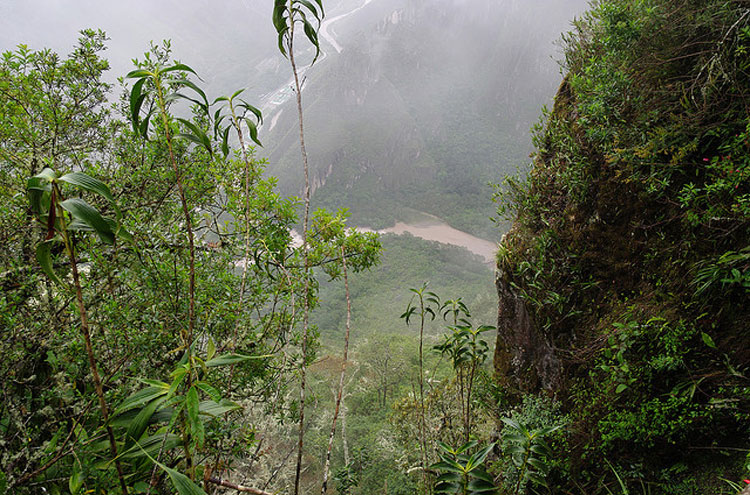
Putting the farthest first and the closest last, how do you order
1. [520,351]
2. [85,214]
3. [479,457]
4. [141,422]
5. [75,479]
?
[520,351], [479,457], [75,479], [141,422], [85,214]

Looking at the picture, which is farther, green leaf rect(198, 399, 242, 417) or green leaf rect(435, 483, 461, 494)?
green leaf rect(435, 483, 461, 494)


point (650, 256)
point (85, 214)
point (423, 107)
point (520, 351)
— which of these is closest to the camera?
point (85, 214)

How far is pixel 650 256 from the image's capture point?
282 centimetres

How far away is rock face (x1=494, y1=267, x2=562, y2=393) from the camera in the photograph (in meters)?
3.60

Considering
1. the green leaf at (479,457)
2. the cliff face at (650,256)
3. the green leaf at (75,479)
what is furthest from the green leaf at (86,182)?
the cliff face at (650,256)

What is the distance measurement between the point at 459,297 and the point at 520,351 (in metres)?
1.56

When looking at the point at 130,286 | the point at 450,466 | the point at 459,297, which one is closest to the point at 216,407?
the point at 450,466

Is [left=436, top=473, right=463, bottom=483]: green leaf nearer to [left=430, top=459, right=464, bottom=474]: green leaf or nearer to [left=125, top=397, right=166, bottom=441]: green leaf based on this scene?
[left=430, top=459, right=464, bottom=474]: green leaf

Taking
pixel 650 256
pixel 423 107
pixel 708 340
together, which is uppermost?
pixel 423 107

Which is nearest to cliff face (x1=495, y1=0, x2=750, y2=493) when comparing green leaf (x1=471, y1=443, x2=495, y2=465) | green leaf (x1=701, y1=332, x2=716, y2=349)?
green leaf (x1=701, y1=332, x2=716, y2=349)

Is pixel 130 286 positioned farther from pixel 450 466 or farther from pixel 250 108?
pixel 450 466

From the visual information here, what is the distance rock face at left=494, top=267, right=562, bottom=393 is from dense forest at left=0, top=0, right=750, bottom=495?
0.09 ft

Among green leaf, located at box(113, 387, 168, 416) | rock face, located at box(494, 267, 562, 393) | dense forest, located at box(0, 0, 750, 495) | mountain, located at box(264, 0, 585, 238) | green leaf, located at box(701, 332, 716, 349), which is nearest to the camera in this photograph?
green leaf, located at box(113, 387, 168, 416)

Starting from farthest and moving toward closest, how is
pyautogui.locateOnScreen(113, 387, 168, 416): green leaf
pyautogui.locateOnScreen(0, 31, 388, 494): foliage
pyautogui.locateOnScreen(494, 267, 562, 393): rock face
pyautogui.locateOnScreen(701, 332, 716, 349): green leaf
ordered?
pyautogui.locateOnScreen(494, 267, 562, 393): rock face, pyautogui.locateOnScreen(701, 332, 716, 349): green leaf, pyautogui.locateOnScreen(0, 31, 388, 494): foliage, pyautogui.locateOnScreen(113, 387, 168, 416): green leaf
